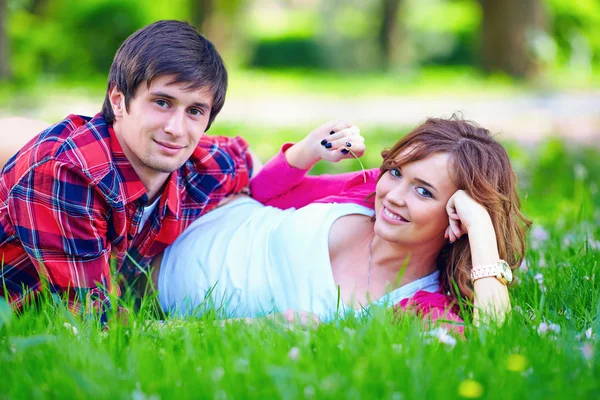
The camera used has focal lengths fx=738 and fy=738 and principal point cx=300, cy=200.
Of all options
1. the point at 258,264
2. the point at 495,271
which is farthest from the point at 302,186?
the point at 495,271

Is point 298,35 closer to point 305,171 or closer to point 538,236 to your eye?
point 538,236

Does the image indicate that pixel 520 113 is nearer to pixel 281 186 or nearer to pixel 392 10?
pixel 281 186

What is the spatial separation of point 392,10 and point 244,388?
20.5m

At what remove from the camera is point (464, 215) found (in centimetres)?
292

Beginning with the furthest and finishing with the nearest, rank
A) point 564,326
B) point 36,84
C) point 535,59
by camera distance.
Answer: point 535,59
point 36,84
point 564,326

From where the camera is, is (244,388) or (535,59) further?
(535,59)

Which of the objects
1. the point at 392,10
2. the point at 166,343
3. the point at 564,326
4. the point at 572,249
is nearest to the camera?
the point at 166,343

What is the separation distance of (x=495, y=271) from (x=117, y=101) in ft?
5.50

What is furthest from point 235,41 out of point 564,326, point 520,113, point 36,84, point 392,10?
point 564,326

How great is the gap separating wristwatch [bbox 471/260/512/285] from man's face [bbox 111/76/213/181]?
1.26 meters

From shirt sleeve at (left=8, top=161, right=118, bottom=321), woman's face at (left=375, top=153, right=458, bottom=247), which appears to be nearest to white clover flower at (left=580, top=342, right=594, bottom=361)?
woman's face at (left=375, top=153, right=458, bottom=247)

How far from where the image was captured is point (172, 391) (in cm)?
201

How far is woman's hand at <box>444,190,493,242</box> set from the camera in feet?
9.59

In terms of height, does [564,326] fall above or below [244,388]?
below
